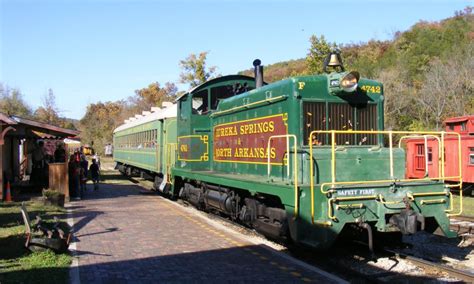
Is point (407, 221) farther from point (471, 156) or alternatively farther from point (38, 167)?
point (38, 167)

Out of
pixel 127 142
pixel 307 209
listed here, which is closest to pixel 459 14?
pixel 127 142

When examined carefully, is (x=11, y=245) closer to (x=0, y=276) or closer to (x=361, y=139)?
(x=0, y=276)

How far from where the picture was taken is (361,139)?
859cm

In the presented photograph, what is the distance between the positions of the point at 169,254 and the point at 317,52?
21.9 metres

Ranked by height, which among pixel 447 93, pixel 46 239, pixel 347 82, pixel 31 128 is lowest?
pixel 46 239

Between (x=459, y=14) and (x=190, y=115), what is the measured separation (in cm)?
6793

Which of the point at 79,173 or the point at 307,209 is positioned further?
the point at 79,173

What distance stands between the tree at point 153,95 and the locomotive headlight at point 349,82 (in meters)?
60.0

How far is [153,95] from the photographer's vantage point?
2746 inches

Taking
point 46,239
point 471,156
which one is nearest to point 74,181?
point 46,239

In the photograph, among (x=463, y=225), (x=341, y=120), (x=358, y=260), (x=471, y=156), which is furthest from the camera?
(x=471, y=156)

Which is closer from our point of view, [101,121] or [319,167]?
[319,167]

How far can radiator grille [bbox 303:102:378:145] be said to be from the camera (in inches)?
327

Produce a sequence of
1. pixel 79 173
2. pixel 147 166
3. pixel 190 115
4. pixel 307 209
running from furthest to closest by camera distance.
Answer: pixel 147 166, pixel 79 173, pixel 190 115, pixel 307 209
